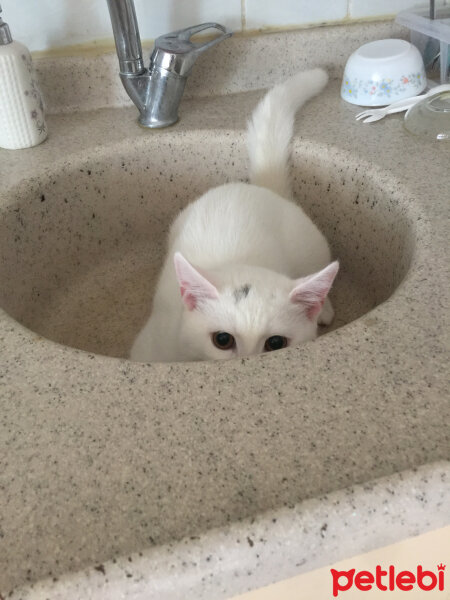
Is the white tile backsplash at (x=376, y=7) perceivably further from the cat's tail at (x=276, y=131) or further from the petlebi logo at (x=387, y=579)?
the petlebi logo at (x=387, y=579)

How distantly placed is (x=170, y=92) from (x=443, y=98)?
1.69 feet

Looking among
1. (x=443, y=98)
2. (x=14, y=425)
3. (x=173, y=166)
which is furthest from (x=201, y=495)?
(x=443, y=98)

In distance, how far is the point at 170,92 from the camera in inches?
40.2

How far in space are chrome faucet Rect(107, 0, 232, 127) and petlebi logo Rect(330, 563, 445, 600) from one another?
0.85 metres

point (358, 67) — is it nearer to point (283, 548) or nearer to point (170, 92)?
point (170, 92)

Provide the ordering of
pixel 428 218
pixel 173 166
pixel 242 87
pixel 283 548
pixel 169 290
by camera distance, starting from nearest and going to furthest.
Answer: pixel 283 548
pixel 428 218
pixel 169 290
pixel 173 166
pixel 242 87

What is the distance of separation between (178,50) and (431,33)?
0.48 metres

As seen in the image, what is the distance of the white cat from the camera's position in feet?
2.58

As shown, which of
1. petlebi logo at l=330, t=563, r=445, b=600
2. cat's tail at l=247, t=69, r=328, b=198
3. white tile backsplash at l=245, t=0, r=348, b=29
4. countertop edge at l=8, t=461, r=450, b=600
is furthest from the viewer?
white tile backsplash at l=245, t=0, r=348, b=29

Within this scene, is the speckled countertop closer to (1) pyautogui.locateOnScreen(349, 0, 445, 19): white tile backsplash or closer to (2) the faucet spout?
(2) the faucet spout

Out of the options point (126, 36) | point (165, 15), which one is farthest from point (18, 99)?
point (165, 15)

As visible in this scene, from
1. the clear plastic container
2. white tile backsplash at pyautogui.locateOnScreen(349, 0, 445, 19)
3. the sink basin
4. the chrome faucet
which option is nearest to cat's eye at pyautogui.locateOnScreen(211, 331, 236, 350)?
the sink basin

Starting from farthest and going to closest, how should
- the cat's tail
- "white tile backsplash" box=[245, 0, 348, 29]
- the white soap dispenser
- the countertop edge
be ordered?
1. "white tile backsplash" box=[245, 0, 348, 29]
2. the cat's tail
3. the white soap dispenser
4. the countertop edge

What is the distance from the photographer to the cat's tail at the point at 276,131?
101cm
